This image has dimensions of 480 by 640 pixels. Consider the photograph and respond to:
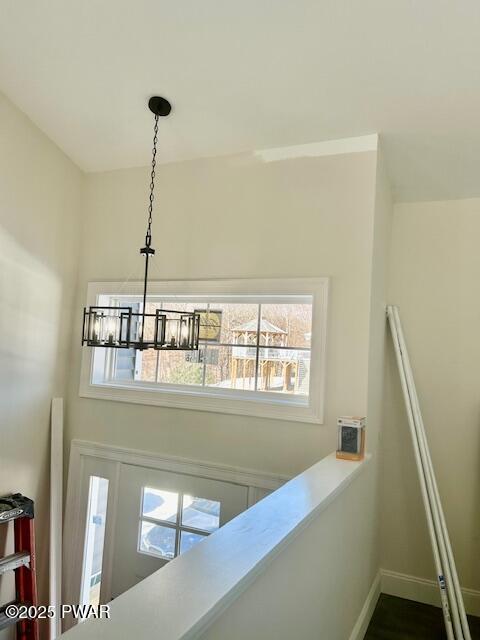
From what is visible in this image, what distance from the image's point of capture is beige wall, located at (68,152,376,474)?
263 centimetres

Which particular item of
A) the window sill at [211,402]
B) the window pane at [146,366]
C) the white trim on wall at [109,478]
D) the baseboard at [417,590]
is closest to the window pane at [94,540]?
the white trim on wall at [109,478]

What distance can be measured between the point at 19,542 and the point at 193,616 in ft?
8.18

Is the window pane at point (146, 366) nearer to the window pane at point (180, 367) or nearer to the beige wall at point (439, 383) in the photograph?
the window pane at point (180, 367)

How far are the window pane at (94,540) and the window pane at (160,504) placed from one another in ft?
1.18

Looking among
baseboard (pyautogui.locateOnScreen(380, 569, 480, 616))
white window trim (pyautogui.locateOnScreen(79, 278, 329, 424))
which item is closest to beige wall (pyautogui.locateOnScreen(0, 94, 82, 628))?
white window trim (pyautogui.locateOnScreen(79, 278, 329, 424))

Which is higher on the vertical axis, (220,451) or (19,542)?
(220,451)

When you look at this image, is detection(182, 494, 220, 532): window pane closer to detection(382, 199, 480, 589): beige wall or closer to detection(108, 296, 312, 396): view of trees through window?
detection(108, 296, 312, 396): view of trees through window

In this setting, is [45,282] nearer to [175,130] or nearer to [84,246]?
[84,246]

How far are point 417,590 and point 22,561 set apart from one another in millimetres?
2535

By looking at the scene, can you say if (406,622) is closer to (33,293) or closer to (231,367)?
(231,367)

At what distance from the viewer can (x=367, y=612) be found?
8.63 ft

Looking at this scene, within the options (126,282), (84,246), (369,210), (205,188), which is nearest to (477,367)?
(369,210)

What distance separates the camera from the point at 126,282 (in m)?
3.31

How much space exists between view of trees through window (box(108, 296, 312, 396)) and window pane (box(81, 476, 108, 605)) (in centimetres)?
89
